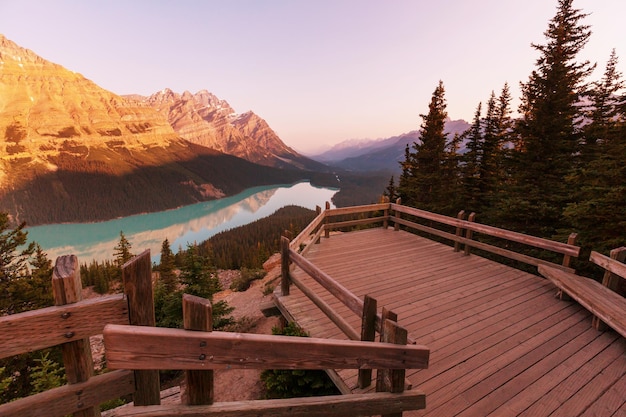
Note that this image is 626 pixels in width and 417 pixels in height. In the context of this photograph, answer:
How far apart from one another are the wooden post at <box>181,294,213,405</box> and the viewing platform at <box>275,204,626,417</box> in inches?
86.8

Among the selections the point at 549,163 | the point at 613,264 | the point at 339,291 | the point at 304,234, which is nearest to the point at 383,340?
the point at 339,291

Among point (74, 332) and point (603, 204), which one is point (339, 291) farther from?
point (603, 204)

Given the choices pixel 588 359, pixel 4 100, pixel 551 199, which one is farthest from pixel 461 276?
pixel 4 100

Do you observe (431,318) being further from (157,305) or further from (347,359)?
(157,305)

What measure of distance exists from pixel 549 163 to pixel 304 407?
1367cm

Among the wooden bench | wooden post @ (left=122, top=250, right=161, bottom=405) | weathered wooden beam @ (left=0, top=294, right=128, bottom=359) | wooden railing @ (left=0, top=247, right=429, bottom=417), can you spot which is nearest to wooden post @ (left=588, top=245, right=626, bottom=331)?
the wooden bench

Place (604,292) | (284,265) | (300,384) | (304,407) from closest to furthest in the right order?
(304,407) → (300,384) → (604,292) → (284,265)

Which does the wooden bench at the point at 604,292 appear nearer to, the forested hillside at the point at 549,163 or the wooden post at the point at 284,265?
the forested hillside at the point at 549,163

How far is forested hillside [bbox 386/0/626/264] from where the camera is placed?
836 cm

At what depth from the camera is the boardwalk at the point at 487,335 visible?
3578mm

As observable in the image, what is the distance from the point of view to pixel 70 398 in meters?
1.68

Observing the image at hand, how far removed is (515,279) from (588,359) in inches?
112

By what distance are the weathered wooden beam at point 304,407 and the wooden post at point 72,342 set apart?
1.02ft

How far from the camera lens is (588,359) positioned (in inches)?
168
